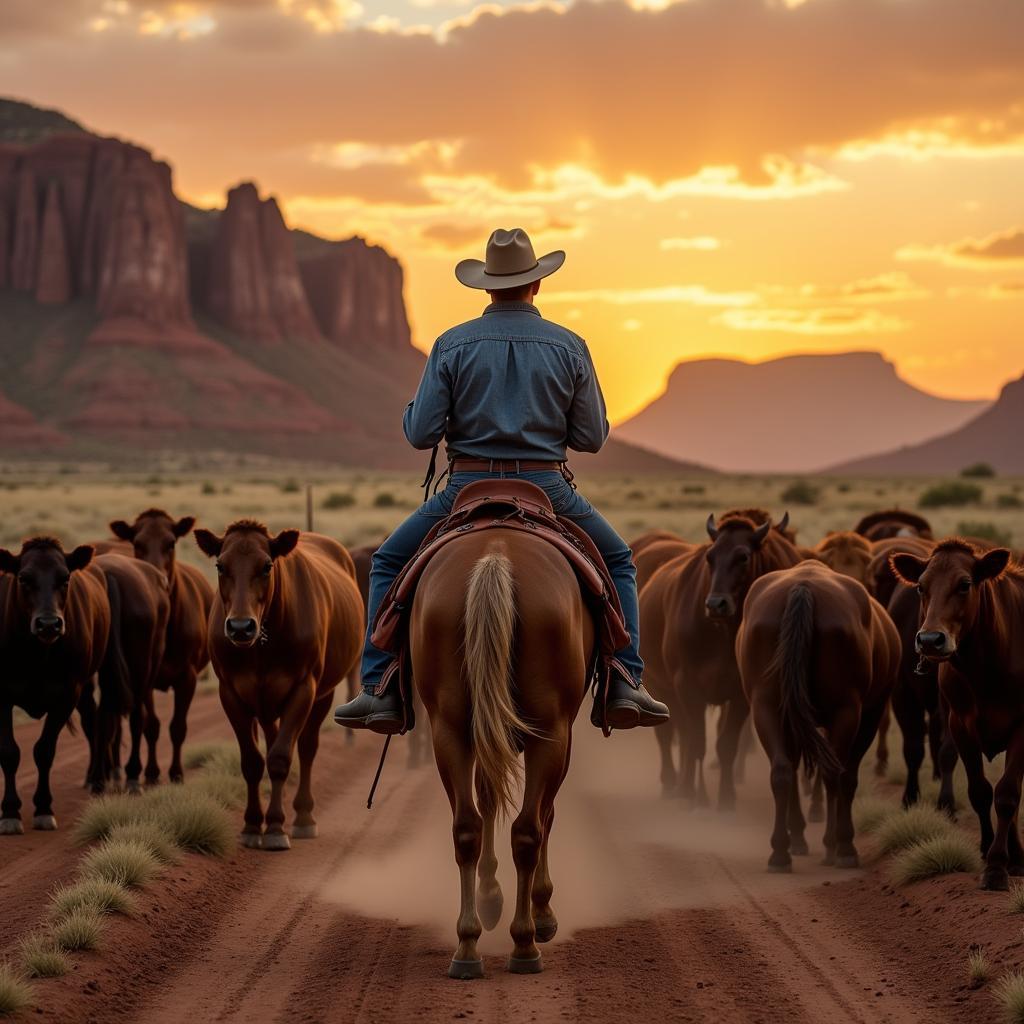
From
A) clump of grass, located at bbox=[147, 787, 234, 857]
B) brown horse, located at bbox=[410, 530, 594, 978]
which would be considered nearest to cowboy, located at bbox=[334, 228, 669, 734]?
brown horse, located at bbox=[410, 530, 594, 978]

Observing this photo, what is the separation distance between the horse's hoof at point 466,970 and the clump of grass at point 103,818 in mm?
4097

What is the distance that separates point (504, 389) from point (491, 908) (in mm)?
2976

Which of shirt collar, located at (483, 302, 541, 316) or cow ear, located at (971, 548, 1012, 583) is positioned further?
cow ear, located at (971, 548, 1012, 583)

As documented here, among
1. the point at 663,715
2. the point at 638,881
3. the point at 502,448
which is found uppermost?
the point at 502,448

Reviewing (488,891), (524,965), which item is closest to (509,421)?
(488,891)

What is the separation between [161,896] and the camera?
29.7ft

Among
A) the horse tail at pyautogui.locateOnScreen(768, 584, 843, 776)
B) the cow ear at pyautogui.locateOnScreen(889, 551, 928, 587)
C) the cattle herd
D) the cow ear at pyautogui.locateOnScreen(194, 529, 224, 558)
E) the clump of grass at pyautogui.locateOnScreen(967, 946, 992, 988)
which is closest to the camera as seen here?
the clump of grass at pyautogui.locateOnScreen(967, 946, 992, 988)

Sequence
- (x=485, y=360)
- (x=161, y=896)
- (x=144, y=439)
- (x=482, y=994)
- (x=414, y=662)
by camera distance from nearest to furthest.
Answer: (x=482, y=994) < (x=414, y=662) < (x=485, y=360) < (x=161, y=896) < (x=144, y=439)

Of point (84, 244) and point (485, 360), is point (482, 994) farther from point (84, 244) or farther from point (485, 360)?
point (84, 244)

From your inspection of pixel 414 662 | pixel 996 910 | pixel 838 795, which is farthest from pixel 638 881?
pixel 414 662

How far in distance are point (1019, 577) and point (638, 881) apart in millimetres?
3322

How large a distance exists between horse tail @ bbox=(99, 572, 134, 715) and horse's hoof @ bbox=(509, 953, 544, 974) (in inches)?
255

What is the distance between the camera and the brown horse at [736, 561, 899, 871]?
10.4m

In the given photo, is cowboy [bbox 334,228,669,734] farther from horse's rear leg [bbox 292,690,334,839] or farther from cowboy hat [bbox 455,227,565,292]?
horse's rear leg [bbox 292,690,334,839]
